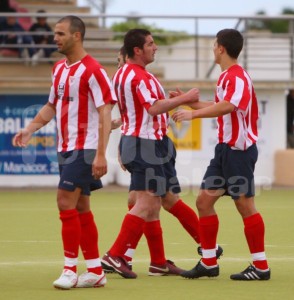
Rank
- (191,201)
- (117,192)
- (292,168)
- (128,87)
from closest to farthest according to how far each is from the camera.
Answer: (128,87), (191,201), (117,192), (292,168)

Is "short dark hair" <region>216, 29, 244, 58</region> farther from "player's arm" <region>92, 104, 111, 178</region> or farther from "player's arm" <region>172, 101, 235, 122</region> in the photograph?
"player's arm" <region>92, 104, 111, 178</region>

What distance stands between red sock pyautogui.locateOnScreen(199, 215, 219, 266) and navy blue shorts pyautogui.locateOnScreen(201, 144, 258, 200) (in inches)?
10.6

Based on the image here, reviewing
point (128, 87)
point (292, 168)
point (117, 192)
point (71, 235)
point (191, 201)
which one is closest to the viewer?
point (71, 235)

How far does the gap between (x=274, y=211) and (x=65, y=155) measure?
8270 millimetres

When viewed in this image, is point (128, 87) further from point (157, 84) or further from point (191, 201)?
point (191, 201)

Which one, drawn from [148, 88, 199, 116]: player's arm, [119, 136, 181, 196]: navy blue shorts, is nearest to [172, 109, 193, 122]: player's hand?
[148, 88, 199, 116]: player's arm

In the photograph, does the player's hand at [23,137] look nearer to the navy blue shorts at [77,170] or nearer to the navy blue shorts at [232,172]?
the navy blue shorts at [77,170]

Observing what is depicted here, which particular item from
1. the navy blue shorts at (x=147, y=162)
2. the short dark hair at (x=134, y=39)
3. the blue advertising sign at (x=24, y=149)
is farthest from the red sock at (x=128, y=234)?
the blue advertising sign at (x=24, y=149)

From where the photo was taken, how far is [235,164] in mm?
9055

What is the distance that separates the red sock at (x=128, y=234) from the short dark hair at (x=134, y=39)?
55.7 inches

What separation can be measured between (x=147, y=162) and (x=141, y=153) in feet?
0.31

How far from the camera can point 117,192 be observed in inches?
829

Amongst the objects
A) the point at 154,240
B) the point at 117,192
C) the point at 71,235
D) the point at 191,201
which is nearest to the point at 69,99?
the point at 71,235

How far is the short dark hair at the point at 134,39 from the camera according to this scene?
954 cm
